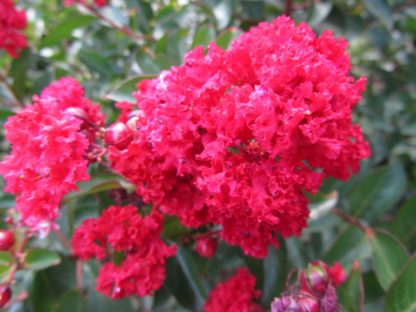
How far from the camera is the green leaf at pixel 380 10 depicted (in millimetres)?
1845

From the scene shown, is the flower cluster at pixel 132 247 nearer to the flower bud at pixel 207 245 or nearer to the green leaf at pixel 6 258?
the flower bud at pixel 207 245

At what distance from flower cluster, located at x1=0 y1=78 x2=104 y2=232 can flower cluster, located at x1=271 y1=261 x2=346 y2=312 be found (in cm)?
53

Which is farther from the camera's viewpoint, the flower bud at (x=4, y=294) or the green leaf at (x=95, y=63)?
the green leaf at (x=95, y=63)

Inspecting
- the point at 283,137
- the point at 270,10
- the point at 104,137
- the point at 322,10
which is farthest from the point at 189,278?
the point at 270,10

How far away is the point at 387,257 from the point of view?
1431 millimetres

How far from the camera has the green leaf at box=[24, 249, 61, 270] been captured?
1391 mm

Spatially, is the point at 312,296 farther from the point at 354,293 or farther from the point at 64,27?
the point at 64,27

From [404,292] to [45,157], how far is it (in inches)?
38.7

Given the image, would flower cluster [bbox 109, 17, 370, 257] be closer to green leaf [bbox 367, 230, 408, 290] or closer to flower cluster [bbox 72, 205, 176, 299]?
flower cluster [bbox 72, 205, 176, 299]

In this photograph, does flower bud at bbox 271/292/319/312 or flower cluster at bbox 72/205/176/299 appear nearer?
flower bud at bbox 271/292/319/312

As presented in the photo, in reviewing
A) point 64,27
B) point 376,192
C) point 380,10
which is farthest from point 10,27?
point 376,192

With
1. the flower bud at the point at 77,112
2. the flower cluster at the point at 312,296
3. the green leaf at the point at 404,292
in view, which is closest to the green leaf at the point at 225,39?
the flower bud at the point at 77,112

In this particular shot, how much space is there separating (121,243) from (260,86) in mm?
525

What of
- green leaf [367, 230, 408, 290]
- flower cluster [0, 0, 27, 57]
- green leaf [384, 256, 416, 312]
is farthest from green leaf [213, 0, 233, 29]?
green leaf [384, 256, 416, 312]
